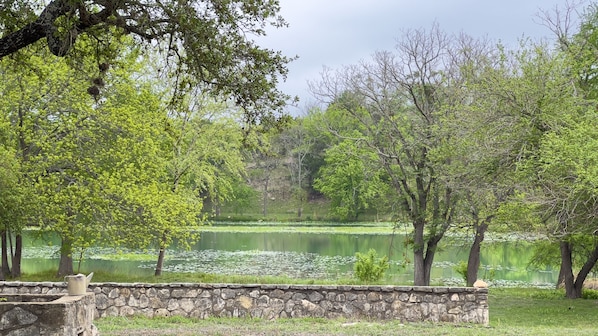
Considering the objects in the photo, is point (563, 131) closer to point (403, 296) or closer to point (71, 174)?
point (403, 296)

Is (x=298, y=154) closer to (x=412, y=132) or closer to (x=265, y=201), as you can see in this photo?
(x=265, y=201)

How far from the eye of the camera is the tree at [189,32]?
8.62 meters

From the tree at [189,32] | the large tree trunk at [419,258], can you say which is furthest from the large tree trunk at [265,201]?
the tree at [189,32]

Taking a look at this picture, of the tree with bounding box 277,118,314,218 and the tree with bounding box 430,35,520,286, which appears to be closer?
the tree with bounding box 430,35,520,286

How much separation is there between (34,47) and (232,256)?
23224mm

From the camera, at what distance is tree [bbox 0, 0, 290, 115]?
862 centimetres

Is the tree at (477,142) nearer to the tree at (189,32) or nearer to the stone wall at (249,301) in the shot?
the stone wall at (249,301)

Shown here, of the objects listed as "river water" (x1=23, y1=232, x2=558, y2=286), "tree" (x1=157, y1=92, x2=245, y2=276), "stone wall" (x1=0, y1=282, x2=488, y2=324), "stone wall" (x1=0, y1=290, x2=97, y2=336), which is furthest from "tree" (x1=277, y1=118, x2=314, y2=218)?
"stone wall" (x1=0, y1=290, x2=97, y2=336)

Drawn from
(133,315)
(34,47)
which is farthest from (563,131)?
(34,47)

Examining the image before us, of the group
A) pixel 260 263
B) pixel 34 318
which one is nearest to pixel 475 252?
pixel 260 263

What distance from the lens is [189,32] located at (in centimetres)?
901

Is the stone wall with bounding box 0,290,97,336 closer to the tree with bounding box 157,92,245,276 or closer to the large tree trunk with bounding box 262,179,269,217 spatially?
the tree with bounding box 157,92,245,276

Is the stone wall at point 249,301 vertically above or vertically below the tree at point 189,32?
below

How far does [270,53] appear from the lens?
9789 mm
